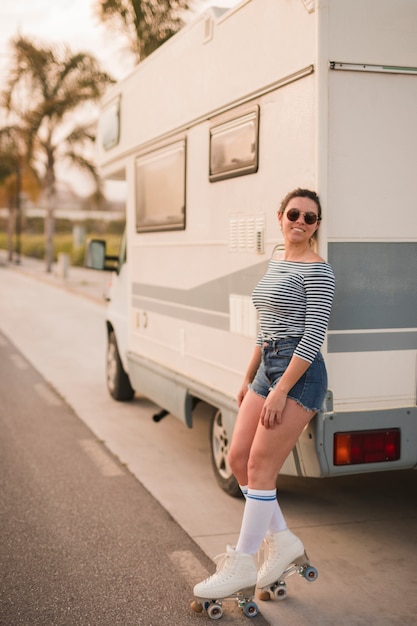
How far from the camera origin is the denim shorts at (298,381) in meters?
3.73

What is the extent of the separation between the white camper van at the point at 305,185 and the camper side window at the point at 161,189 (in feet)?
0.09

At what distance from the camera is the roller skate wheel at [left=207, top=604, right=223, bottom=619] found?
3.72 meters

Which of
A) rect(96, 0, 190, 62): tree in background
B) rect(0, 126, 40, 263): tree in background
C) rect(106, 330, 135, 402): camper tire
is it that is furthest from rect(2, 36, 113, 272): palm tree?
rect(106, 330, 135, 402): camper tire

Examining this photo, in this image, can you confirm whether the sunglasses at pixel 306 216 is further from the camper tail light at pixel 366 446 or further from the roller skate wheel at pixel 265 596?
the roller skate wheel at pixel 265 596

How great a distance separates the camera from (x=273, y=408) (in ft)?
12.0

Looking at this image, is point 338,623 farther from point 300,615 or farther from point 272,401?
point 272,401

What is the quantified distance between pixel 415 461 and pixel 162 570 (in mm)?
1437

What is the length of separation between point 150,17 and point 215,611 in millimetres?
12569

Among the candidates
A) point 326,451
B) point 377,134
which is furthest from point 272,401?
point 377,134

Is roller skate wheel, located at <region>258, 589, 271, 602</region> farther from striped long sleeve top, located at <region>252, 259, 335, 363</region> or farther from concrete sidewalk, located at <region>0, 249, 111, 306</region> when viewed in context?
concrete sidewalk, located at <region>0, 249, 111, 306</region>

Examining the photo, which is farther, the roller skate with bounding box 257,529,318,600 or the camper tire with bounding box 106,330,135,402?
the camper tire with bounding box 106,330,135,402

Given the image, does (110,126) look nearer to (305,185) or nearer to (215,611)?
(305,185)

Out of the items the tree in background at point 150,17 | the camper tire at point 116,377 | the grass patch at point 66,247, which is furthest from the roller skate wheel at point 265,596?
the grass patch at point 66,247

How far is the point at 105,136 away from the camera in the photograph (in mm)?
8008
